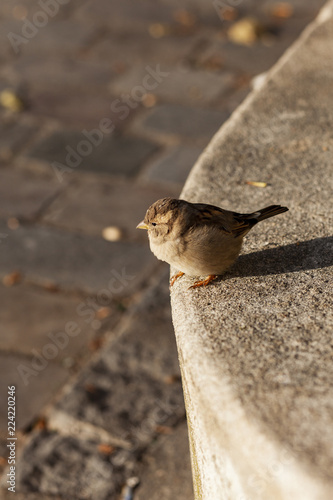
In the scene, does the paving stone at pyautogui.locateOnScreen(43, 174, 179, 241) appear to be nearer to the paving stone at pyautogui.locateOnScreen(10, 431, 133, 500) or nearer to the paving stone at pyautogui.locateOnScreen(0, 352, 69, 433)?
the paving stone at pyautogui.locateOnScreen(0, 352, 69, 433)

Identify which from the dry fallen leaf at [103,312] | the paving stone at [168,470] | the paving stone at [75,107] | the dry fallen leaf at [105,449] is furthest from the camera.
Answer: the paving stone at [75,107]

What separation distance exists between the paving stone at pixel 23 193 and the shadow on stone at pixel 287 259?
2830 millimetres

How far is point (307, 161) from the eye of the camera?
272cm

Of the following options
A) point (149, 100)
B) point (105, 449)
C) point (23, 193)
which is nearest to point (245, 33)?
point (149, 100)

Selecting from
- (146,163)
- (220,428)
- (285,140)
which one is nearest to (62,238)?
(146,163)

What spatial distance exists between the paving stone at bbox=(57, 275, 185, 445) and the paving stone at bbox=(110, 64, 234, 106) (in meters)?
2.85

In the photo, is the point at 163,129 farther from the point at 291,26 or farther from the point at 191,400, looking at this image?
the point at 191,400

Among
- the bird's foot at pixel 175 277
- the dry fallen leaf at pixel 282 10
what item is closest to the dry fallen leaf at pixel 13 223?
the bird's foot at pixel 175 277

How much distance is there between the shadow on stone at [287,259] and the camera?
2.15 meters

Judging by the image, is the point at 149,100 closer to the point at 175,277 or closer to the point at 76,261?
the point at 76,261

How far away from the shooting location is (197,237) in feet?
7.04

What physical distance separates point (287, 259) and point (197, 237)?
12.7 inches

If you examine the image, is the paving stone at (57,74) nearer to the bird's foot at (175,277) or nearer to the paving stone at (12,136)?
the paving stone at (12,136)

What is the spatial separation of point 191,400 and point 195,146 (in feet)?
12.3
